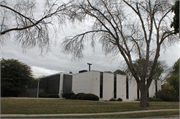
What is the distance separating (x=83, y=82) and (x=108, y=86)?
5808mm

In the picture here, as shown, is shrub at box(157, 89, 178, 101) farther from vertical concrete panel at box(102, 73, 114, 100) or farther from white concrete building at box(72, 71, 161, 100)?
vertical concrete panel at box(102, 73, 114, 100)

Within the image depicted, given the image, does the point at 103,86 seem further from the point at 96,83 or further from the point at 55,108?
the point at 55,108

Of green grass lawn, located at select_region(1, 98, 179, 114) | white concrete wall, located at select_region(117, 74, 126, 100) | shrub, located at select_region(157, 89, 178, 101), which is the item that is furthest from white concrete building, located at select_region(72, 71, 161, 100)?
green grass lawn, located at select_region(1, 98, 179, 114)

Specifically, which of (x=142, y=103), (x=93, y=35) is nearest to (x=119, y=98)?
(x=142, y=103)

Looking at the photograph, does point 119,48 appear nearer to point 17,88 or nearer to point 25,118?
point 25,118

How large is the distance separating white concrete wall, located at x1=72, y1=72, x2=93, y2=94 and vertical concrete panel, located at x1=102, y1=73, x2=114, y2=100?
3.45 metres

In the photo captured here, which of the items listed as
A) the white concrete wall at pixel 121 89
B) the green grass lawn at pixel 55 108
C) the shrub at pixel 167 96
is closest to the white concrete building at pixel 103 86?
the white concrete wall at pixel 121 89

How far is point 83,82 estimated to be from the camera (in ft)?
123

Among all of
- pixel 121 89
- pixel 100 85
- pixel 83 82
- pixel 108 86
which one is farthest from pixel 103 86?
pixel 121 89

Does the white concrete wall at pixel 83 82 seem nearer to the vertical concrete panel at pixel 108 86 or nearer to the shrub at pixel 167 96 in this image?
the vertical concrete panel at pixel 108 86

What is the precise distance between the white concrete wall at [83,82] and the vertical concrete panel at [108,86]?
3451mm

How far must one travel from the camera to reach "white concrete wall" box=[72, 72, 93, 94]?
3561 centimetres

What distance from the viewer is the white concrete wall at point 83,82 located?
35.6 metres

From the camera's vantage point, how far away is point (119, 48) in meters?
17.2
